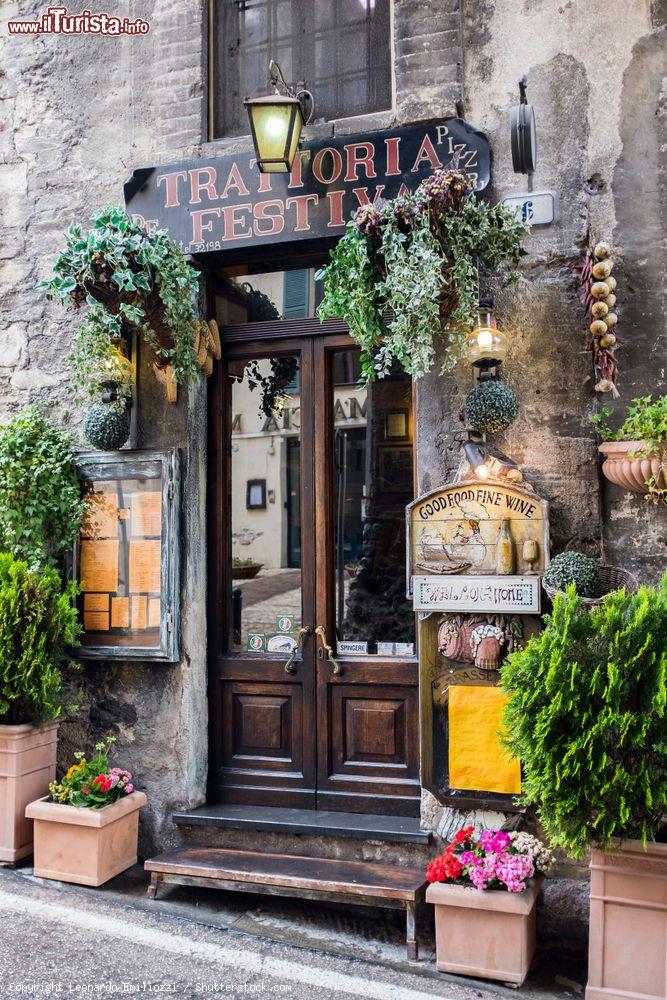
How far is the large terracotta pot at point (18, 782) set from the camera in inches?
177

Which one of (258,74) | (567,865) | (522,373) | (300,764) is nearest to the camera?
(567,865)

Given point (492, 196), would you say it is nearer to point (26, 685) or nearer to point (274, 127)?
point (274, 127)

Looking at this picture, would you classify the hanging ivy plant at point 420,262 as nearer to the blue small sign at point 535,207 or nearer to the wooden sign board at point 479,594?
the blue small sign at point 535,207

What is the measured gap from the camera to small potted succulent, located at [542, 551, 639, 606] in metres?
3.74

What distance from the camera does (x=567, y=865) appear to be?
155 inches

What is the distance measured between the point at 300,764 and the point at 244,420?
6.69 feet

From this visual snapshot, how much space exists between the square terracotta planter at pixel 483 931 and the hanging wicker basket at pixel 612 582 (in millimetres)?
1288

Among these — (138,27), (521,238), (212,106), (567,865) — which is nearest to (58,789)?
(567,865)

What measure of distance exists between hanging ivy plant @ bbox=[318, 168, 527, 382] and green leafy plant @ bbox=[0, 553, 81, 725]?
220cm

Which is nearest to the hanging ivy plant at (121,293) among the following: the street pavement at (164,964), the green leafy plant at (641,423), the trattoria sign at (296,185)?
the trattoria sign at (296,185)

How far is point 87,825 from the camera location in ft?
14.0

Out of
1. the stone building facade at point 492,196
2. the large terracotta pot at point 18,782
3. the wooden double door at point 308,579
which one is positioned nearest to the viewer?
the stone building facade at point 492,196

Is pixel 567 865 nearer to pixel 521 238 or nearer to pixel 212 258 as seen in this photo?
pixel 521 238

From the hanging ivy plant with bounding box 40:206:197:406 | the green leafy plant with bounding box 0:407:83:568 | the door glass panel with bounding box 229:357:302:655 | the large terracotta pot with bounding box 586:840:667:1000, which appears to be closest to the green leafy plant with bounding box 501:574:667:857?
the large terracotta pot with bounding box 586:840:667:1000
